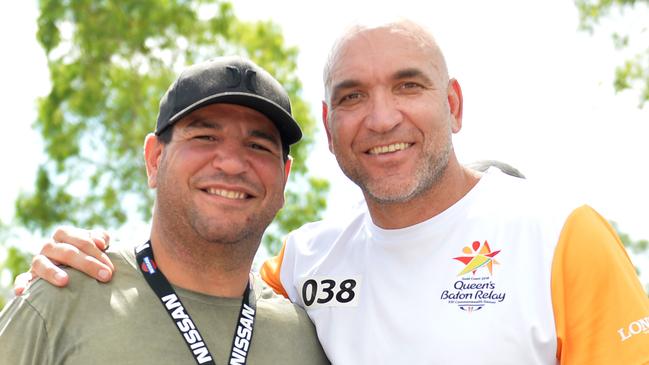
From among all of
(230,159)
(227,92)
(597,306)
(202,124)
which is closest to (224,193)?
(230,159)

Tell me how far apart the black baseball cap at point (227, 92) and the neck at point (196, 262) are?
0.59 metres

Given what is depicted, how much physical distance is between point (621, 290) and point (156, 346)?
6.70 feet

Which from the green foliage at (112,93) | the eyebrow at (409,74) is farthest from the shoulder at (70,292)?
the green foliage at (112,93)

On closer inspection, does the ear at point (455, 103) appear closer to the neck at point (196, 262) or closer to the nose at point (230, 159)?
the nose at point (230, 159)

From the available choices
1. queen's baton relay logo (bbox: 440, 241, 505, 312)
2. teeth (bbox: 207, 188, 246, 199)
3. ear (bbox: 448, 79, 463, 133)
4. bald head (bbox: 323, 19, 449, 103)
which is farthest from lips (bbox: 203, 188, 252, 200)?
ear (bbox: 448, 79, 463, 133)

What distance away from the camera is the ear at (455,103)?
14.3 ft

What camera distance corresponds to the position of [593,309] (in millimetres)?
3514

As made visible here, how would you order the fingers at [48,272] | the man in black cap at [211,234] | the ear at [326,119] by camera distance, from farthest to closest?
the ear at [326,119] → the man in black cap at [211,234] → the fingers at [48,272]

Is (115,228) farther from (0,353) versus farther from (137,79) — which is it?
(0,353)

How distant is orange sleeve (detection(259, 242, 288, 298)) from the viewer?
185 inches

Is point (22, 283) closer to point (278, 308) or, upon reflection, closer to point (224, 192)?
point (224, 192)

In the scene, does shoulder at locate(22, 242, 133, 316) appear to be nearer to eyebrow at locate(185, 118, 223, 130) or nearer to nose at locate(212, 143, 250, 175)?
nose at locate(212, 143, 250, 175)

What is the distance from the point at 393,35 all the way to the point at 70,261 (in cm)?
192

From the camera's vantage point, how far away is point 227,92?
155 inches
